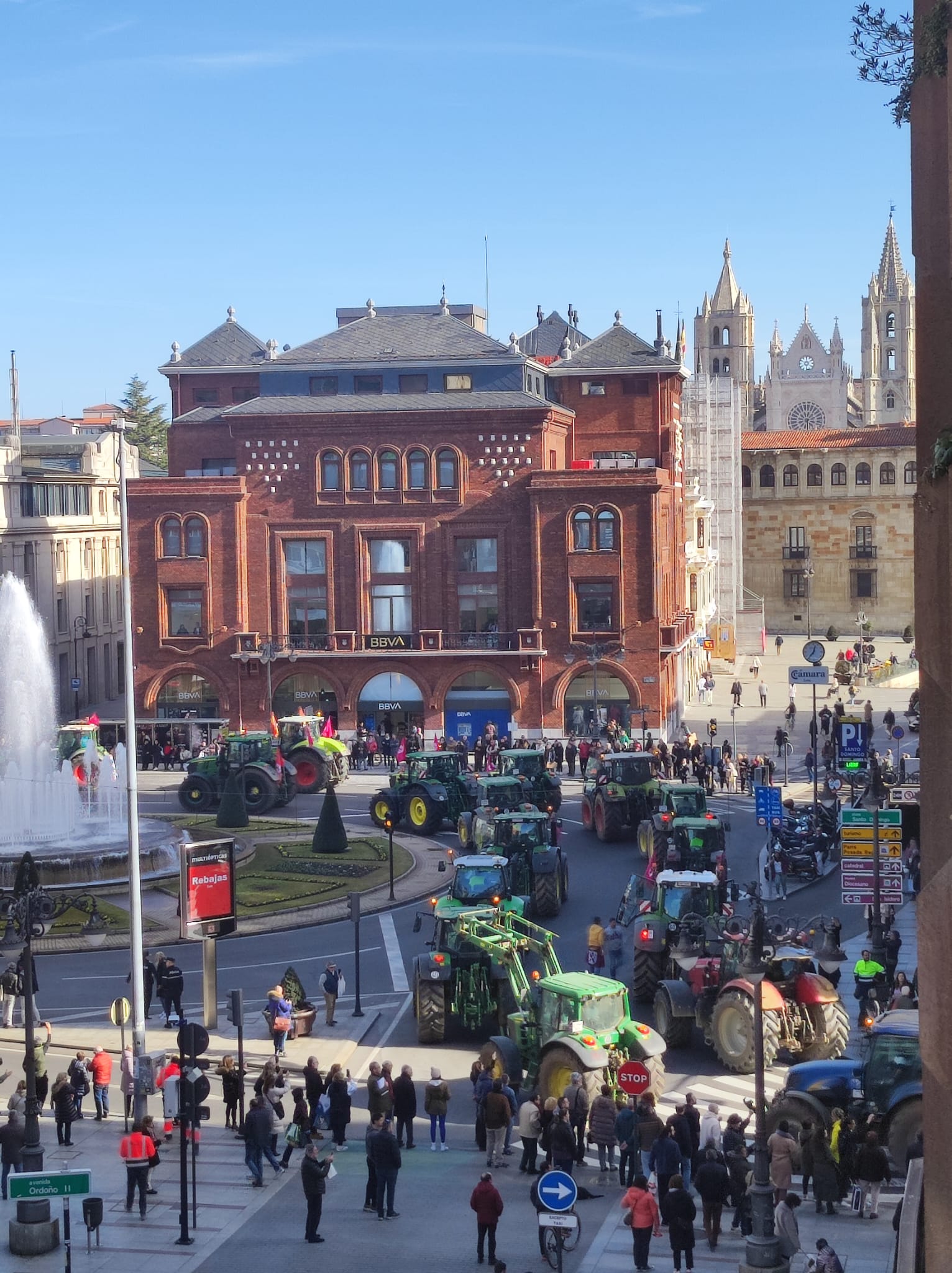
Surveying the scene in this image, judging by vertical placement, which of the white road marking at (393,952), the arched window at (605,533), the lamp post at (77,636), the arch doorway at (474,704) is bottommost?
the white road marking at (393,952)

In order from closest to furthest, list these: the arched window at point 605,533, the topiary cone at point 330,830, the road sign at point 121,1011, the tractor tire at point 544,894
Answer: the road sign at point 121,1011 → the tractor tire at point 544,894 → the topiary cone at point 330,830 → the arched window at point 605,533

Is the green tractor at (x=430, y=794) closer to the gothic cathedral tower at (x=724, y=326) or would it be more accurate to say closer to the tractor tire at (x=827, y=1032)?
the tractor tire at (x=827, y=1032)

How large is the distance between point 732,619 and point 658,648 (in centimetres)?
3586

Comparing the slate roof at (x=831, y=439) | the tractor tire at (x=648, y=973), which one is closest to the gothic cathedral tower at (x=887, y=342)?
the slate roof at (x=831, y=439)

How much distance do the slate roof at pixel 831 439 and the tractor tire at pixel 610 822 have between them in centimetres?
7194

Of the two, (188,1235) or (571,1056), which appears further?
(571,1056)

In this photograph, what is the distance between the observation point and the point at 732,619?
9838 centimetres

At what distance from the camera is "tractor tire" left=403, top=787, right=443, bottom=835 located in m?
47.5

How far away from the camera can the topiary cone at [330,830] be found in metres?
43.8

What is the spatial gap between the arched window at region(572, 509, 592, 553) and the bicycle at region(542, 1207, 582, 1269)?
44.7 meters

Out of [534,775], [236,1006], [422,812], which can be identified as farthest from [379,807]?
[236,1006]

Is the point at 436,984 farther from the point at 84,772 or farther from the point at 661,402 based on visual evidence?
the point at 661,402

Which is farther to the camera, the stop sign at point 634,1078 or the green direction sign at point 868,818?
the green direction sign at point 868,818

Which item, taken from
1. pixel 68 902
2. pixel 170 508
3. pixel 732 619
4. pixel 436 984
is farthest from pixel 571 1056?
pixel 732 619
